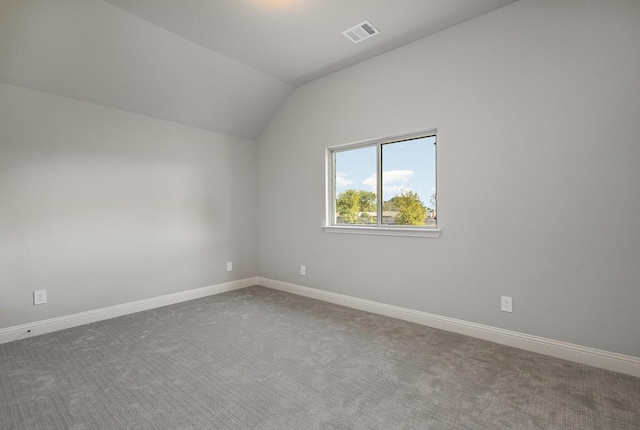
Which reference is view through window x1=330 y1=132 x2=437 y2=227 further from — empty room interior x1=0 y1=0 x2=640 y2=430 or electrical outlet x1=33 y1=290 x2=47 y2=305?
electrical outlet x1=33 y1=290 x2=47 y2=305

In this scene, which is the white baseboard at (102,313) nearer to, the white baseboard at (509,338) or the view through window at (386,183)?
the white baseboard at (509,338)

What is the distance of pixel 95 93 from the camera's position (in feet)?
9.79

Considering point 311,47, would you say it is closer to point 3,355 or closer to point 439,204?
point 439,204

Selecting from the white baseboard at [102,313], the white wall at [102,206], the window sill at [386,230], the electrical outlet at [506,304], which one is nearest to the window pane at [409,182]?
the window sill at [386,230]

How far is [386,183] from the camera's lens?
336 cm

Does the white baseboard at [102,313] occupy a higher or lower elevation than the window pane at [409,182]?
lower

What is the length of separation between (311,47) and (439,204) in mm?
2024

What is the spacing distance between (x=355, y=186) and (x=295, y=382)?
231 cm

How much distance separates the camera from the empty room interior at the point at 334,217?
1874mm

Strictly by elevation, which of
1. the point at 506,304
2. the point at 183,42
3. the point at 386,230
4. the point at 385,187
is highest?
the point at 183,42

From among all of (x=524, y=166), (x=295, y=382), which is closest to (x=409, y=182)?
(x=524, y=166)

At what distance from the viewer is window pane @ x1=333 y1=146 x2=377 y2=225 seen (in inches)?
137

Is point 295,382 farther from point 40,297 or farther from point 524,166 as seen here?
point 40,297

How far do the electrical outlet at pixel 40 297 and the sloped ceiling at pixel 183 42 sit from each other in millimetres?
1871
